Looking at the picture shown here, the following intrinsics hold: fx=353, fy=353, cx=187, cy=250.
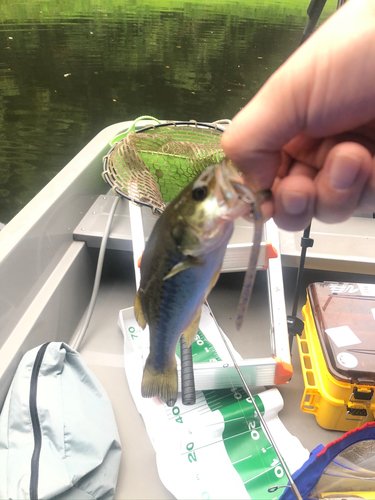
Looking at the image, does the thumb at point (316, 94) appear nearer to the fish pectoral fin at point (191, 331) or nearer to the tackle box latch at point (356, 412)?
the fish pectoral fin at point (191, 331)

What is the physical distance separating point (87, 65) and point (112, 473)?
10137 millimetres

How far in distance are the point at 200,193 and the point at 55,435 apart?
102 cm

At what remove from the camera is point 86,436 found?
3.81ft

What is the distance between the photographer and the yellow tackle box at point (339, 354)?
1.26 meters

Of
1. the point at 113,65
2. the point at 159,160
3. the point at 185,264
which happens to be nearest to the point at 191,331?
the point at 185,264

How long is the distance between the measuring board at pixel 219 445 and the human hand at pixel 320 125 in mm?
834

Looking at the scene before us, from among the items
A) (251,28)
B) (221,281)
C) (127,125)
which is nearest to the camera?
(221,281)

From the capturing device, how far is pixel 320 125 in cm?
64

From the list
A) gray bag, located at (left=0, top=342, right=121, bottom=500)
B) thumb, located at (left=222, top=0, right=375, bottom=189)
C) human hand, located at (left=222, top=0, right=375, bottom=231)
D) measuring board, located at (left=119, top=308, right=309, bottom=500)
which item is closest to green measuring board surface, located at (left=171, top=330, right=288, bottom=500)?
measuring board, located at (left=119, top=308, right=309, bottom=500)

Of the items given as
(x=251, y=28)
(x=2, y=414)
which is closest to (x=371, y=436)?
(x=2, y=414)

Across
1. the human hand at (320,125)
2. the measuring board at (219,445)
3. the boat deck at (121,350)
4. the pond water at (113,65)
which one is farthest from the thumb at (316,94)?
the pond water at (113,65)

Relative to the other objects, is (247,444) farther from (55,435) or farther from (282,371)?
(55,435)

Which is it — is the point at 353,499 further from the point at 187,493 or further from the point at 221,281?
the point at 221,281

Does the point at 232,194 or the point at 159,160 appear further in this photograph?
the point at 159,160
